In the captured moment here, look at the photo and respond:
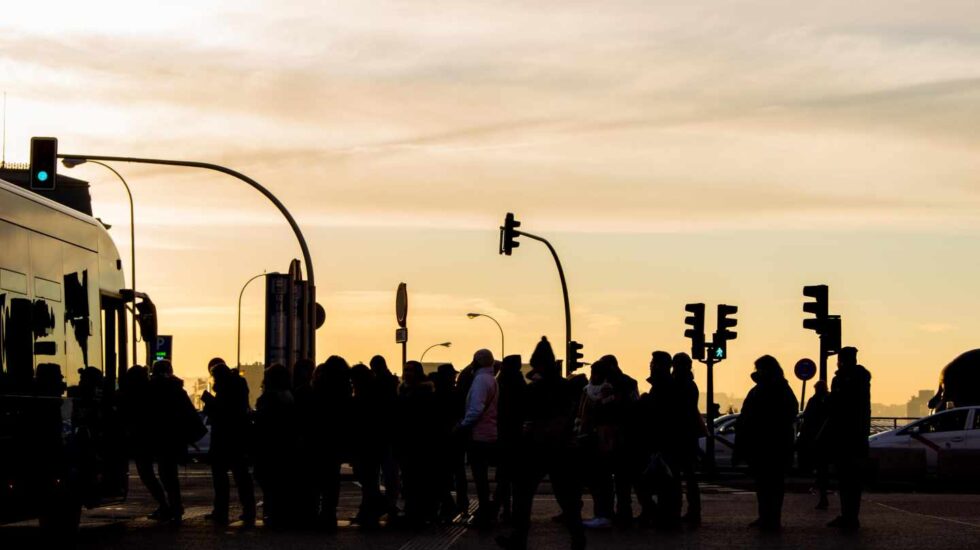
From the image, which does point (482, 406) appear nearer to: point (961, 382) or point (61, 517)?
point (61, 517)

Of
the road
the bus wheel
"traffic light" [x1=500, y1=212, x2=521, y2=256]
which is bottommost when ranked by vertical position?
the road

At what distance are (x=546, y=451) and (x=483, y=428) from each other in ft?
12.9

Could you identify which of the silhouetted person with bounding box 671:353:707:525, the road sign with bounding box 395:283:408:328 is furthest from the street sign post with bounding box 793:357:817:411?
the silhouetted person with bounding box 671:353:707:525

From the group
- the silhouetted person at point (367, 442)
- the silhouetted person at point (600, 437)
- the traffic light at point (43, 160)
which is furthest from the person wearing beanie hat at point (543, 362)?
the traffic light at point (43, 160)

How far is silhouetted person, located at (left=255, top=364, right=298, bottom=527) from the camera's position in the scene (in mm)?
17578

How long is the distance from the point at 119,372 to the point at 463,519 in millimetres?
3996

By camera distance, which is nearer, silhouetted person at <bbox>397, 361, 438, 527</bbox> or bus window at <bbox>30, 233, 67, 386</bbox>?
bus window at <bbox>30, 233, 67, 386</bbox>

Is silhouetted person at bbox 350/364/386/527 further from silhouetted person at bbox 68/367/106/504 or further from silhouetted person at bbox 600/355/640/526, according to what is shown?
silhouetted person at bbox 68/367/106/504

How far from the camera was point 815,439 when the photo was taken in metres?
18.0

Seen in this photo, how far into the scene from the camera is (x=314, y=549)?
14.5 m

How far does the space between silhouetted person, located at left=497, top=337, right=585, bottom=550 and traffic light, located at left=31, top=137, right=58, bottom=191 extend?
15.2 m

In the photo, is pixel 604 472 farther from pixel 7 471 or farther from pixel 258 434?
pixel 7 471

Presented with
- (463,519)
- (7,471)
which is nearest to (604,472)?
(463,519)

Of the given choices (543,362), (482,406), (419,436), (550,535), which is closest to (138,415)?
(419,436)
